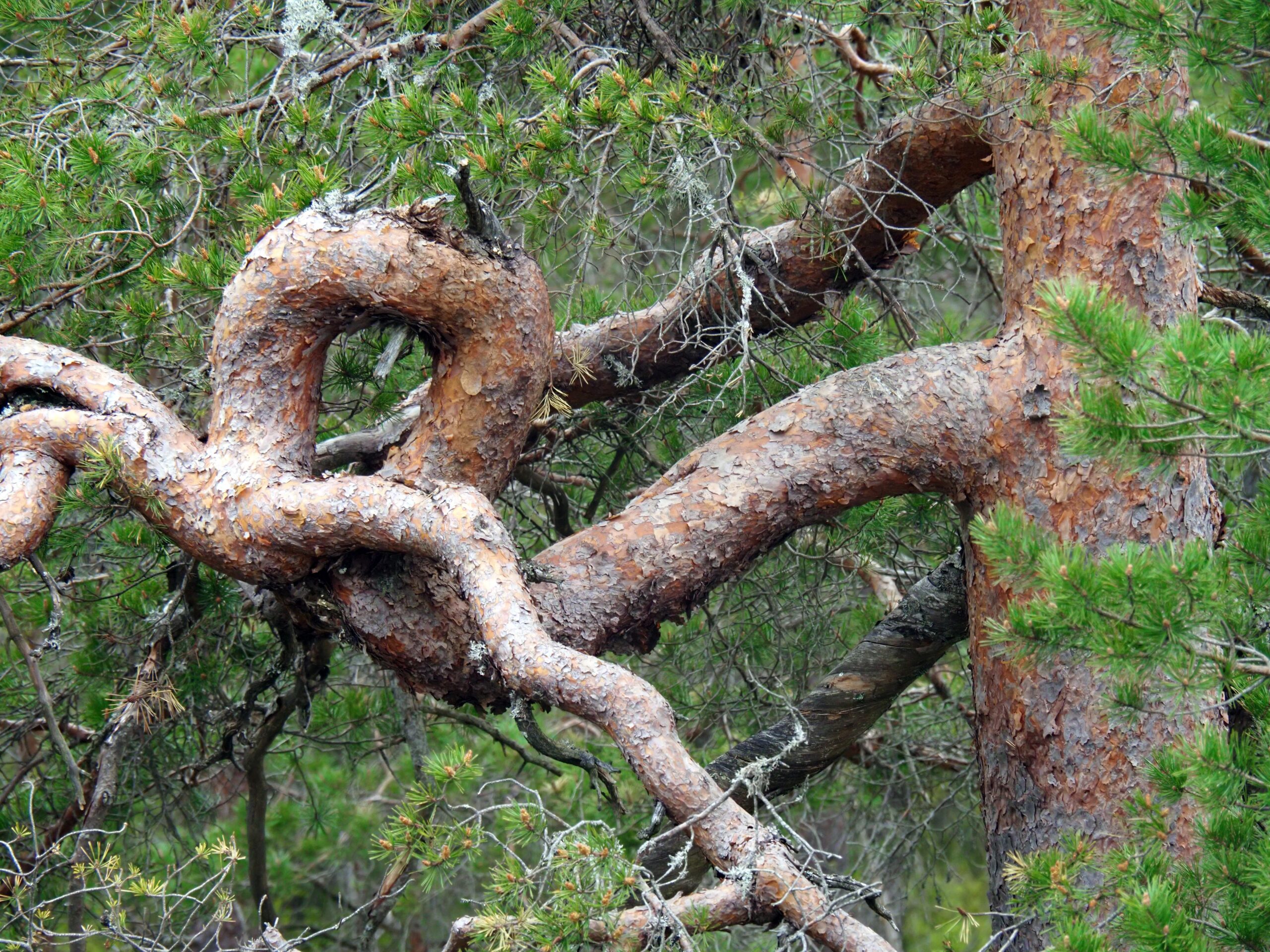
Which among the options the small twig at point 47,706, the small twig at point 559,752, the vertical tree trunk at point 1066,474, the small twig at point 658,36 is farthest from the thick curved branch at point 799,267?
the small twig at point 47,706

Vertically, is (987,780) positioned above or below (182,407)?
below

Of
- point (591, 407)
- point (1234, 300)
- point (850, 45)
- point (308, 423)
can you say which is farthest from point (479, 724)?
point (1234, 300)

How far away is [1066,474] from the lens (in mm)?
2506

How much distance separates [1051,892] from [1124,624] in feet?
1.83

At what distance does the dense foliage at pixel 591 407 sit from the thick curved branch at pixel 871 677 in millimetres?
272

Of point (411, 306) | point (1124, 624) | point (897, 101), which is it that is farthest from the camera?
point (897, 101)

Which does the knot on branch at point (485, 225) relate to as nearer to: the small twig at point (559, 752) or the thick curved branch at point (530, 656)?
the thick curved branch at point (530, 656)

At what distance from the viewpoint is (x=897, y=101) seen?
10.8ft

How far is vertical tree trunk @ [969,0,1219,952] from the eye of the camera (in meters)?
2.45

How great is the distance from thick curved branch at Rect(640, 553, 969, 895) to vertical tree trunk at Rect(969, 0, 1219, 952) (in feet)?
1.12

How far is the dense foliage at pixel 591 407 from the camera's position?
173 cm

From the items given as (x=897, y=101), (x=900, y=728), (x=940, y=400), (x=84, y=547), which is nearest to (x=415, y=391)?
(x=84, y=547)

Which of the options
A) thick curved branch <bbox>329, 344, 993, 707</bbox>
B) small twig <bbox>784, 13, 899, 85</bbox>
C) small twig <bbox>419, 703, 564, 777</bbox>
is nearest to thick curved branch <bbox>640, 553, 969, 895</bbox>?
thick curved branch <bbox>329, 344, 993, 707</bbox>

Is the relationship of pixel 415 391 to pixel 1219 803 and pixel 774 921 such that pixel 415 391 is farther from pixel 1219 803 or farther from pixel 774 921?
pixel 1219 803
